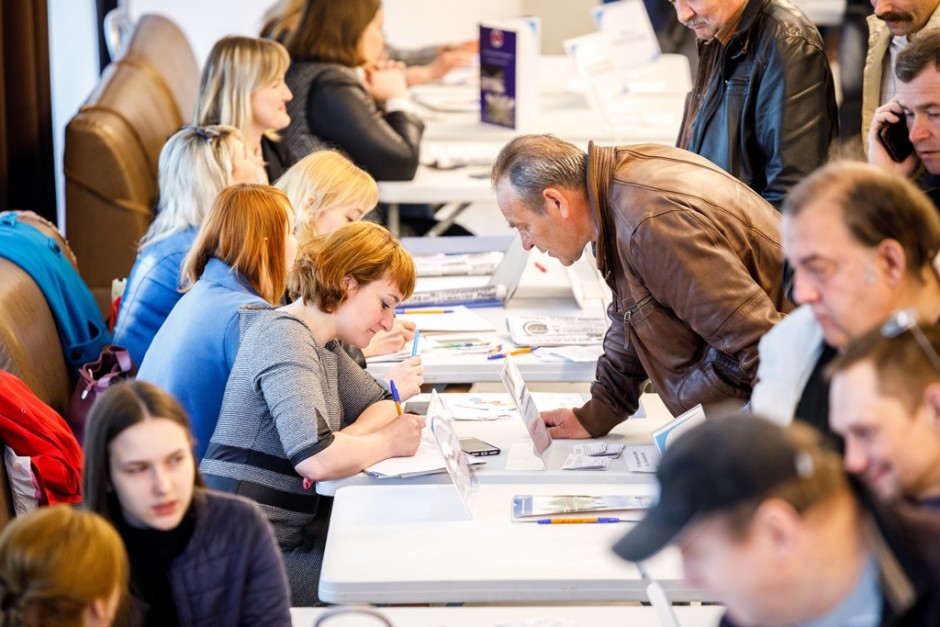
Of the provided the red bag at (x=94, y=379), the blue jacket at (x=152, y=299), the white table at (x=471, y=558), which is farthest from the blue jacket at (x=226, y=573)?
the blue jacket at (x=152, y=299)

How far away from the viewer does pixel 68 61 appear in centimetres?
593

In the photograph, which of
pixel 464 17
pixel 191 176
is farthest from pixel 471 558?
pixel 464 17

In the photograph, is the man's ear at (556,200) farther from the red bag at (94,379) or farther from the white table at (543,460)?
the red bag at (94,379)

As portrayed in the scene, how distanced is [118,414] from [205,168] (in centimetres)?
192

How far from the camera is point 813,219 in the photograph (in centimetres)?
168

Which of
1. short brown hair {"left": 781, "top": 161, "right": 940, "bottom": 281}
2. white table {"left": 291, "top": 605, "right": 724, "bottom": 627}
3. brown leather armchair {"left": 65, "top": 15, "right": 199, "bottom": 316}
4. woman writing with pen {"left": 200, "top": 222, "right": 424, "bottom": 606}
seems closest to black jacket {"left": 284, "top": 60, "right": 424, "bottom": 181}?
brown leather armchair {"left": 65, "top": 15, "right": 199, "bottom": 316}

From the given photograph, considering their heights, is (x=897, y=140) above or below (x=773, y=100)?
above

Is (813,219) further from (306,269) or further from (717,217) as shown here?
(306,269)

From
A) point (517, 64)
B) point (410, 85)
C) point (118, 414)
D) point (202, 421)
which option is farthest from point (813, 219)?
point (410, 85)

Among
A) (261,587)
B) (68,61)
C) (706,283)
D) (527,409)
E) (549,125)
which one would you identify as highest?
(706,283)

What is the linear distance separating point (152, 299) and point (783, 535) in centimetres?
251

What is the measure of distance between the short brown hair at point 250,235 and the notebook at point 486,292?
2.98ft

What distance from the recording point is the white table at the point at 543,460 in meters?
2.41

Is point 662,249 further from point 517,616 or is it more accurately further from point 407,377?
point 517,616
